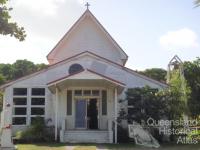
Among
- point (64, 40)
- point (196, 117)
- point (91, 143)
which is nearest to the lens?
point (91, 143)

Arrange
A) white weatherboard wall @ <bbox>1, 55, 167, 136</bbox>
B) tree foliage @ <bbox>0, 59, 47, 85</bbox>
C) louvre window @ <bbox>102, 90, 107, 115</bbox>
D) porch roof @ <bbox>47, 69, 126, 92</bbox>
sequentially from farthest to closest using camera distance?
tree foliage @ <bbox>0, 59, 47, 85</bbox>
white weatherboard wall @ <bbox>1, 55, 167, 136</bbox>
louvre window @ <bbox>102, 90, 107, 115</bbox>
porch roof @ <bbox>47, 69, 126, 92</bbox>

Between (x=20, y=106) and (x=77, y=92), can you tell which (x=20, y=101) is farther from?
(x=77, y=92)

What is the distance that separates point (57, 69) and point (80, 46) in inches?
171

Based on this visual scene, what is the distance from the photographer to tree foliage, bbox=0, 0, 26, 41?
14.1 meters

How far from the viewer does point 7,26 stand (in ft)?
46.5

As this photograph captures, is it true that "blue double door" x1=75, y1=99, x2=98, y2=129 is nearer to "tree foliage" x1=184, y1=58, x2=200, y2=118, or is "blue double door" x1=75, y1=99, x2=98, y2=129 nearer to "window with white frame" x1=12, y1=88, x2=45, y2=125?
"window with white frame" x1=12, y1=88, x2=45, y2=125

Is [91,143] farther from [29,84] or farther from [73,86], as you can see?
[29,84]

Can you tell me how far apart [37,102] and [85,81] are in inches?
176

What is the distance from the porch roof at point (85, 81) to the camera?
26031mm

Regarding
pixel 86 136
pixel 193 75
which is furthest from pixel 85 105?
pixel 193 75

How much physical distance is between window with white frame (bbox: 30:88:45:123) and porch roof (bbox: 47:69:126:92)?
5.50ft

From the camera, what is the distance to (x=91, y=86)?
29.3 metres

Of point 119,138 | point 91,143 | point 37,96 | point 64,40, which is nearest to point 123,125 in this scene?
point 119,138

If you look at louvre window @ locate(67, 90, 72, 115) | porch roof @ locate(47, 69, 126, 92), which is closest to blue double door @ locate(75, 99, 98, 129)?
louvre window @ locate(67, 90, 72, 115)
